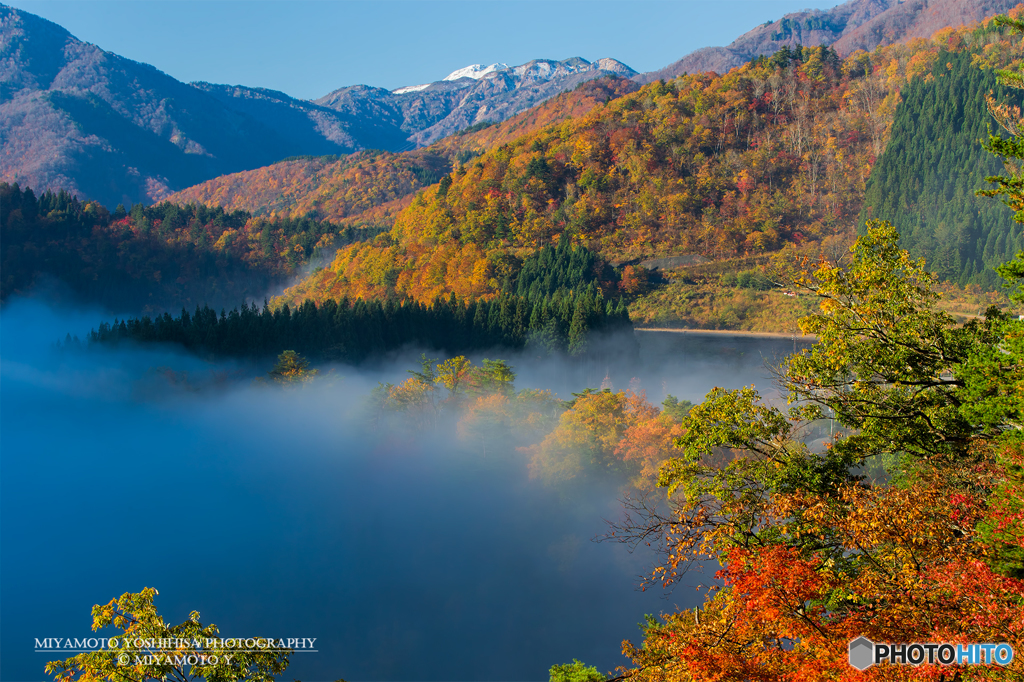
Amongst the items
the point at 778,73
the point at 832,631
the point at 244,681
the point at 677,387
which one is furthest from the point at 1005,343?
the point at 778,73

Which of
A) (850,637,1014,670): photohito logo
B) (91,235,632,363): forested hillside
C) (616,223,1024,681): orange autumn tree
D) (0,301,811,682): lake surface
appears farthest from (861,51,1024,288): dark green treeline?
(850,637,1014,670): photohito logo

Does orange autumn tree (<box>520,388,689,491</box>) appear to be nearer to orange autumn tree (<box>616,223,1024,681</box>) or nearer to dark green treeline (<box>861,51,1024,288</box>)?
orange autumn tree (<box>616,223,1024,681</box>)

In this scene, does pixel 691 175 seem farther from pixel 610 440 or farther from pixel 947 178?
pixel 610 440

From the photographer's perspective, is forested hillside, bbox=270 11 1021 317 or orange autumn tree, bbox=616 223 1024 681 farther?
forested hillside, bbox=270 11 1021 317

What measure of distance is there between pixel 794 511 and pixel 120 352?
102201 millimetres

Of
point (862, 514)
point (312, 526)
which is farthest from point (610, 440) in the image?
point (862, 514)

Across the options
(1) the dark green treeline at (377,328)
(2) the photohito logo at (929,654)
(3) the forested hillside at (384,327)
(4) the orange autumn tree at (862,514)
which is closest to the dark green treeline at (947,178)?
(1) the dark green treeline at (377,328)

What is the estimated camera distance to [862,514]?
1362 cm

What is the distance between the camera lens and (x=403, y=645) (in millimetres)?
63125

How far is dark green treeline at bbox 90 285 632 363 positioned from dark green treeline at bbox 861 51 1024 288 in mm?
63990

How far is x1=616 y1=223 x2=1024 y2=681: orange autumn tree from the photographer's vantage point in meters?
12.0

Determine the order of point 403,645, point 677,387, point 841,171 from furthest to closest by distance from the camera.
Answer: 1. point 841,171
2. point 677,387
3. point 403,645

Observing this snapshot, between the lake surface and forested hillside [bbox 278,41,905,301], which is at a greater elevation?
forested hillside [bbox 278,41,905,301]

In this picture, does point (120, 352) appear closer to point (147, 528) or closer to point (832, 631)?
point (147, 528)
